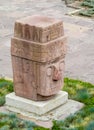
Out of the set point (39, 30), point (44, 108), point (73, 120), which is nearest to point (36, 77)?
point (44, 108)

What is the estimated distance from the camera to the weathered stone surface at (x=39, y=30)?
886cm

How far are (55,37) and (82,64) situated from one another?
12.2ft

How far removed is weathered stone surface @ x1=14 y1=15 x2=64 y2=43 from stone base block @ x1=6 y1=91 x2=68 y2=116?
121cm

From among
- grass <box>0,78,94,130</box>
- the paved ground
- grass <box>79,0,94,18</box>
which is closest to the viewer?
grass <box>0,78,94,130</box>

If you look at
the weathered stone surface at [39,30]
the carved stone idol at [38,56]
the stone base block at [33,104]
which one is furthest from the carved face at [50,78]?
the weathered stone surface at [39,30]

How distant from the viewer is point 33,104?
9.26 meters

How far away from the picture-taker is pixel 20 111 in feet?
31.1

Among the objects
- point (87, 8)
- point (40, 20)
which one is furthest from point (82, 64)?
point (87, 8)

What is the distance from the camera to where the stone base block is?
9.25 meters

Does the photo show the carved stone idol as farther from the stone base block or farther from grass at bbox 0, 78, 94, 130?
grass at bbox 0, 78, 94, 130

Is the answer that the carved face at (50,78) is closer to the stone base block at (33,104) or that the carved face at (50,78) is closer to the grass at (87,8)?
the stone base block at (33,104)

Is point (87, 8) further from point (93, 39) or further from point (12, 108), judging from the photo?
point (12, 108)

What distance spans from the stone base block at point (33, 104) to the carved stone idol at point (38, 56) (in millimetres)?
104

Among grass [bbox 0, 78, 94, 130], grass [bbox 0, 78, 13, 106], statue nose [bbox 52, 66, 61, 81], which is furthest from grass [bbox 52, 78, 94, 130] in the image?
grass [bbox 0, 78, 13, 106]
